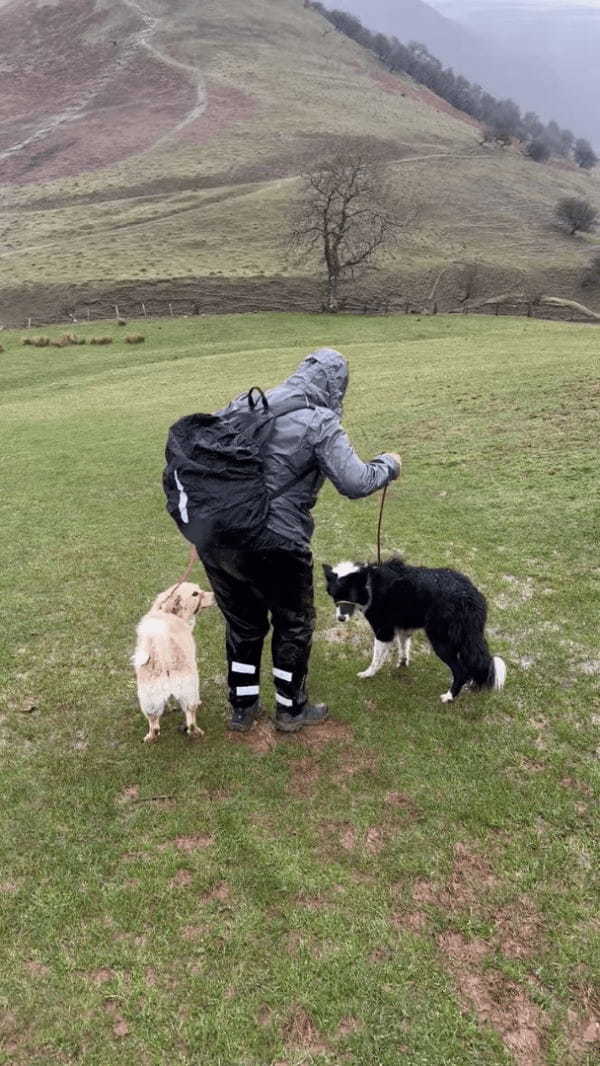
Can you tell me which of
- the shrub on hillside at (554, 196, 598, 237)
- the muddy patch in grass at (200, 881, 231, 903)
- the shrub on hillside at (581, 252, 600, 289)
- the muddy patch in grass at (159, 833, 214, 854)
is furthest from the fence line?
the muddy patch in grass at (200, 881, 231, 903)

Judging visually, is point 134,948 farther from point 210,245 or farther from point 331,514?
point 210,245

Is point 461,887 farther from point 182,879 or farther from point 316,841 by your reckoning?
point 182,879

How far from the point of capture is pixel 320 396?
5.09 meters

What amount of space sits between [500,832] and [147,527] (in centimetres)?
857

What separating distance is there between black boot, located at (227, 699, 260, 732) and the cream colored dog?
32 centimetres

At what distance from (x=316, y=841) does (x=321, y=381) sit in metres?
3.75

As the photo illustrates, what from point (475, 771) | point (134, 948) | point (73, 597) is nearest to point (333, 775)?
point (475, 771)

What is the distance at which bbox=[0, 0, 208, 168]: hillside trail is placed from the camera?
80.9 meters

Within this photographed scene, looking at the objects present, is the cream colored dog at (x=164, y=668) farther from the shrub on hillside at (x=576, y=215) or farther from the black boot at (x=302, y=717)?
the shrub on hillside at (x=576, y=215)

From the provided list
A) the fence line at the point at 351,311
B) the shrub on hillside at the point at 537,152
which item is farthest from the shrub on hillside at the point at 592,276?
Answer: the shrub on hillside at the point at 537,152

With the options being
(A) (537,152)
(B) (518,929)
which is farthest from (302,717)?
(A) (537,152)

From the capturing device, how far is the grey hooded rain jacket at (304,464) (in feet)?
15.6

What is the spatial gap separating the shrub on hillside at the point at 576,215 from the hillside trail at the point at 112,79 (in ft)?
167

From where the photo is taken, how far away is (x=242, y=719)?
5.94 meters
